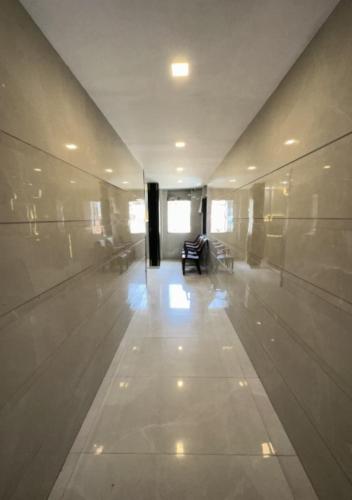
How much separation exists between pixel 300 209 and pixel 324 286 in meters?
0.46

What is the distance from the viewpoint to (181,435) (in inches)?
56.3

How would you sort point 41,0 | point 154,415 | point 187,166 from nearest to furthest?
point 41,0, point 154,415, point 187,166

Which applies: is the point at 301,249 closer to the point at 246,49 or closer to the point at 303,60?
the point at 303,60

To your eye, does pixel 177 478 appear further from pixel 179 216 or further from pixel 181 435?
pixel 179 216

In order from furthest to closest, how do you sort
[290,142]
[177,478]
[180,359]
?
1. [180,359]
2. [290,142]
3. [177,478]

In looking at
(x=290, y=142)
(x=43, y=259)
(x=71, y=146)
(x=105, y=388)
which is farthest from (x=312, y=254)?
(x=105, y=388)

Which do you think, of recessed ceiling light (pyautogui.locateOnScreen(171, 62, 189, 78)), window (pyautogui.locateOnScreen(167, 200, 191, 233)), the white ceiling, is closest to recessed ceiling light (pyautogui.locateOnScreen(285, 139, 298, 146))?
the white ceiling

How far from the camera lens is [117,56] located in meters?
1.31

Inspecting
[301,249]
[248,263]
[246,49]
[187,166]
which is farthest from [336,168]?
[187,166]

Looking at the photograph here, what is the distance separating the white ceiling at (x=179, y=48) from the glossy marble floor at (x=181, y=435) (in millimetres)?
2353

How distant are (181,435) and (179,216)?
6.55 meters

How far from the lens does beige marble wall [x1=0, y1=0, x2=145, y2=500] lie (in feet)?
2.85

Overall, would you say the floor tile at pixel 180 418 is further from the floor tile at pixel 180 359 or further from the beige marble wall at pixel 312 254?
the beige marble wall at pixel 312 254

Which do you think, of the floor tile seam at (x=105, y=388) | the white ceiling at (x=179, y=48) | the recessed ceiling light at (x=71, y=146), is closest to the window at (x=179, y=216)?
the white ceiling at (x=179, y=48)
